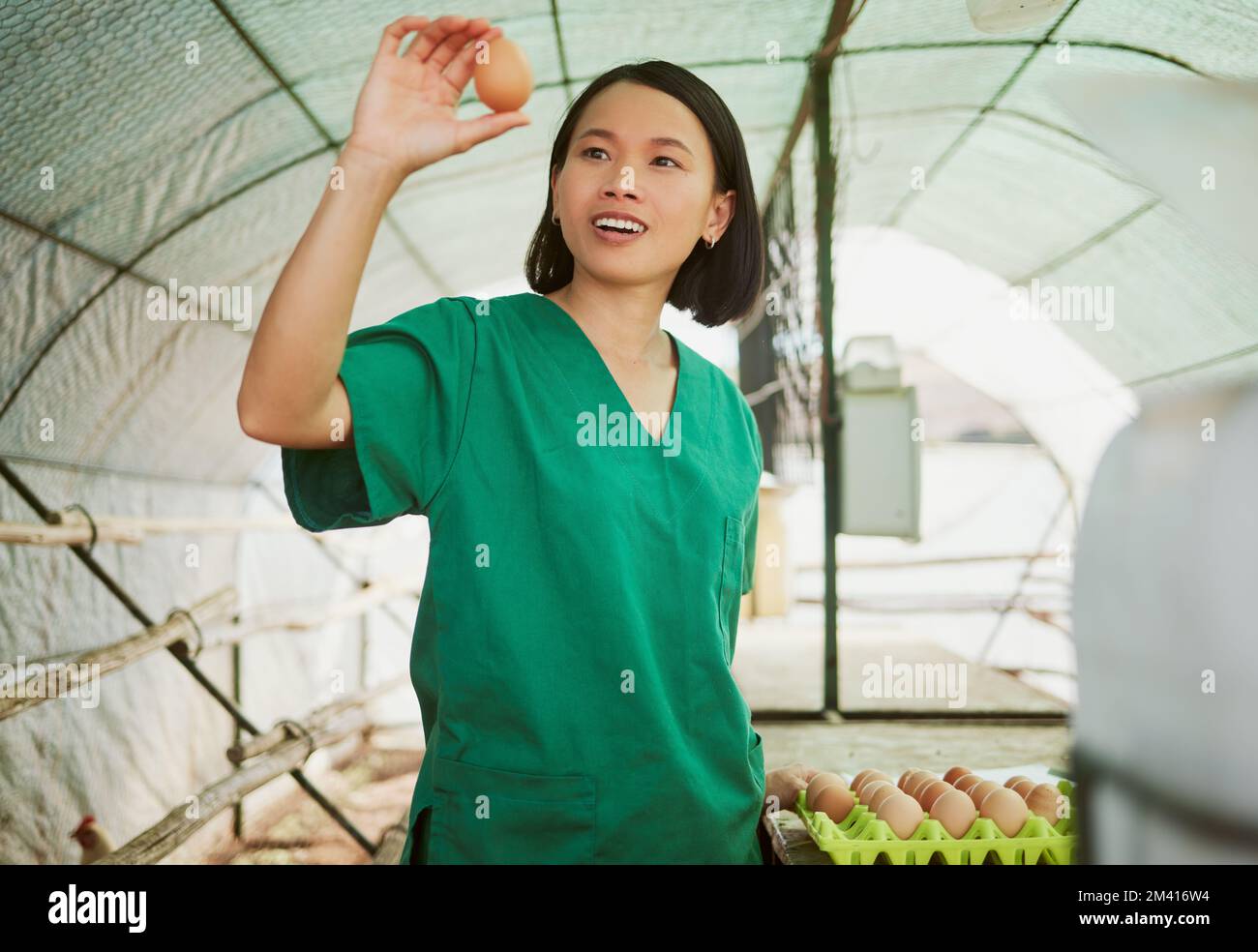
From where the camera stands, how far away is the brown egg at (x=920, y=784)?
1110 millimetres

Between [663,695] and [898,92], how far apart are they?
2774 mm

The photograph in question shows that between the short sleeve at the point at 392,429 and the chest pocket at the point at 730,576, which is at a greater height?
the short sleeve at the point at 392,429

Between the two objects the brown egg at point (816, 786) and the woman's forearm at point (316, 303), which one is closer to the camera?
the woman's forearm at point (316, 303)

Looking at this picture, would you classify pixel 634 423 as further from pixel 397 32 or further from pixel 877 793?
pixel 877 793

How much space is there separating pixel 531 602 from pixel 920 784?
0.68 meters

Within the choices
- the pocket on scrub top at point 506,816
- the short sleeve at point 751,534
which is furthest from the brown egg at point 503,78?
the pocket on scrub top at point 506,816

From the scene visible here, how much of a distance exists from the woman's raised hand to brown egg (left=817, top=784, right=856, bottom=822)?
34.4 inches

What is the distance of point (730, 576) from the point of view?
911mm

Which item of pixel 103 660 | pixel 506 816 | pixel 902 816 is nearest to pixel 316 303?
pixel 506 816

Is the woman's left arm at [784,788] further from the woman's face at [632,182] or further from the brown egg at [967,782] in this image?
the woman's face at [632,182]

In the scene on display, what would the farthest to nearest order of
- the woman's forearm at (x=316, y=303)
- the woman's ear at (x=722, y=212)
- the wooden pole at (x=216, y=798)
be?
the wooden pole at (x=216, y=798), the woman's ear at (x=722, y=212), the woman's forearm at (x=316, y=303)

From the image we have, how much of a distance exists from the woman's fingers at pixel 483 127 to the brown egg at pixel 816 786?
0.88 m

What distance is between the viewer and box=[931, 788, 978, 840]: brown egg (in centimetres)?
99
